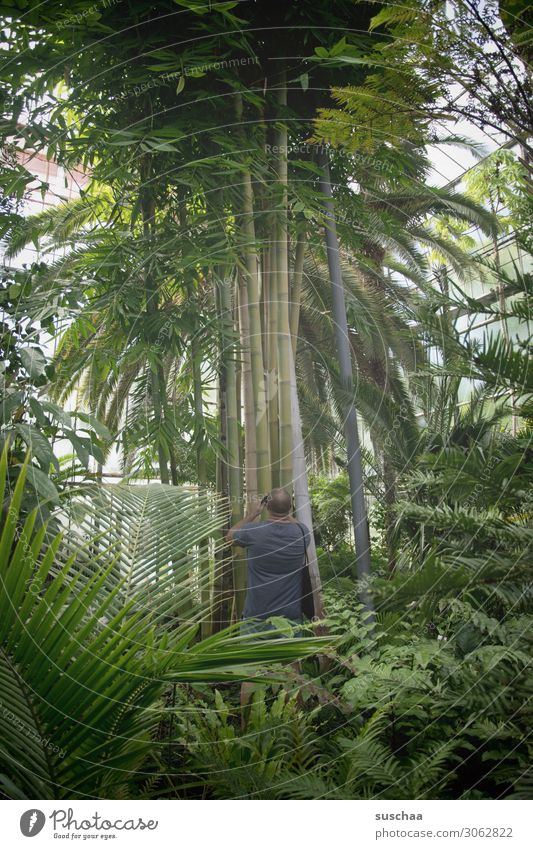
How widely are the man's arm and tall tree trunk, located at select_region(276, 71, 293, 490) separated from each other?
0.07 m

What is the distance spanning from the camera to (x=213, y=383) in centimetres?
127

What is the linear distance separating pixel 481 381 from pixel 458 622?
0.50 meters

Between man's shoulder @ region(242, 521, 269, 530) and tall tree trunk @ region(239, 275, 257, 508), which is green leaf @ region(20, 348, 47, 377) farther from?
man's shoulder @ region(242, 521, 269, 530)

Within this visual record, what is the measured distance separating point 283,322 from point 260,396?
0.18 metres

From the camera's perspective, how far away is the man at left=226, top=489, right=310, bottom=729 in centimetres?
118

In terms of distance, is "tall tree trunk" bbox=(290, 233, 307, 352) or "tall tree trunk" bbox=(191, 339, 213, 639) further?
"tall tree trunk" bbox=(290, 233, 307, 352)

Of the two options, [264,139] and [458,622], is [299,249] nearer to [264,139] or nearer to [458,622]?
[264,139]

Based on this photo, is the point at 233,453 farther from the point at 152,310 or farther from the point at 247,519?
the point at 152,310

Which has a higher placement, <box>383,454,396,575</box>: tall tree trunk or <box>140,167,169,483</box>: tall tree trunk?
<box>140,167,169,483</box>: tall tree trunk

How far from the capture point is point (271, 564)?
118cm

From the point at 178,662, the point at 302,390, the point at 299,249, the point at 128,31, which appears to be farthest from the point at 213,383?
the point at 128,31

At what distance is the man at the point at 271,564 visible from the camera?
1177 mm

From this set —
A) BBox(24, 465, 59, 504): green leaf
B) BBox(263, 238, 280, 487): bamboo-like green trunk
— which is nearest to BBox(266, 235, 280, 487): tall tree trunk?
BBox(263, 238, 280, 487): bamboo-like green trunk

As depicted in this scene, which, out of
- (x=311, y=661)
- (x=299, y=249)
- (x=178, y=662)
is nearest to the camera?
(x=178, y=662)
